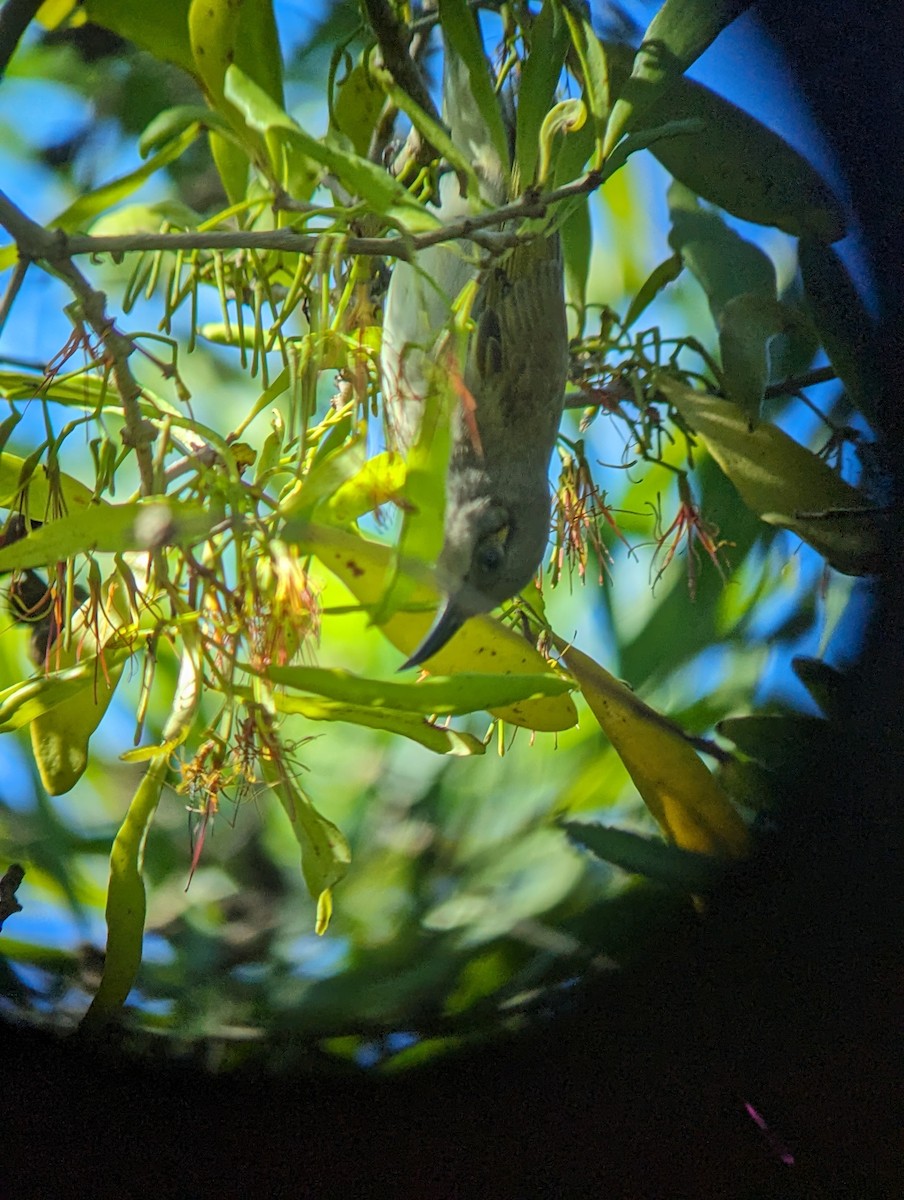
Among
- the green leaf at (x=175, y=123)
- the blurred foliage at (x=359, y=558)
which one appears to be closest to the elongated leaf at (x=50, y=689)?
the blurred foliage at (x=359, y=558)

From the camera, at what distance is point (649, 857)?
30cm

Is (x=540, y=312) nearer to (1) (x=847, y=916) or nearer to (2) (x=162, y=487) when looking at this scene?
(2) (x=162, y=487)

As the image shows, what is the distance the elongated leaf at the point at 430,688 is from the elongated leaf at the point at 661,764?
72 millimetres

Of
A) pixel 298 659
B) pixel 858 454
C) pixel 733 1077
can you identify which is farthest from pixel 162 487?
pixel 733 1077

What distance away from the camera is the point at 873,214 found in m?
0.28

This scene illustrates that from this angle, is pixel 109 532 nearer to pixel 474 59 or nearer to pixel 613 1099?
pixel 474 59

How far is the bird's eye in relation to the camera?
24cm

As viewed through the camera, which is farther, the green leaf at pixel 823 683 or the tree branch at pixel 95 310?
the green leaf at pixel 823 683

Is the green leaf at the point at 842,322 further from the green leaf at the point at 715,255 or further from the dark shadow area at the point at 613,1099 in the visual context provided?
the dark shadow area at the point at 613,1099

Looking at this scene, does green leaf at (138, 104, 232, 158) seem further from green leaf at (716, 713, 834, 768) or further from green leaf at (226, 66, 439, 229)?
green leaf at (716, 713, 834, 768)

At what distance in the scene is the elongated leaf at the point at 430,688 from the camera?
204 millimetres

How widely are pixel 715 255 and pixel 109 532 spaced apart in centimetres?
18

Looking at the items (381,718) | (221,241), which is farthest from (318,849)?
(221,241)

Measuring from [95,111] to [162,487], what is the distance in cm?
10
